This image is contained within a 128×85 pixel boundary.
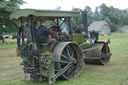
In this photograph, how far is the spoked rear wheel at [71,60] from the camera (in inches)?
268

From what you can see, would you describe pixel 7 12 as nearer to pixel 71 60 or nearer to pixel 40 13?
pixel 71 60

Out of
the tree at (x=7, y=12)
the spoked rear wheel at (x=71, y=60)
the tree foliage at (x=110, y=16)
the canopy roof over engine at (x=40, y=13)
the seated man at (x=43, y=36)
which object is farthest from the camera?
the tree foliage at (x=110, y=16)

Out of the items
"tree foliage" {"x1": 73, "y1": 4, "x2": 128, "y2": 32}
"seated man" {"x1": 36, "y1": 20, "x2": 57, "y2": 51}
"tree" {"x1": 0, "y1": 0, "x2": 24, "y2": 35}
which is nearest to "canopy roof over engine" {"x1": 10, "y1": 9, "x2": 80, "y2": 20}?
"seated man" {"x1": 36, "y1": 20, "x2": 57, "y2": 51}

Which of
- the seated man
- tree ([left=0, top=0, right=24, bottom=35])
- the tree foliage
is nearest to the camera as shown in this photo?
the seated man

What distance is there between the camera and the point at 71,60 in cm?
695

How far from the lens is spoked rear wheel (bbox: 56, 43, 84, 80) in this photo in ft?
22.3

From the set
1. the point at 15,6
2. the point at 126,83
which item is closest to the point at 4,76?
the point at 126,83

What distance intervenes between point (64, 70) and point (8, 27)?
20.1 meters

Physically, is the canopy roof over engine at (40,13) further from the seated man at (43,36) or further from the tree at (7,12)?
the tree at (7,12)

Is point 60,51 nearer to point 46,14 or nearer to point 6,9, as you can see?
point 46,14

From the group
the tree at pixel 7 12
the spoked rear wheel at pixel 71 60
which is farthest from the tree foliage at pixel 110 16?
the spoked rear wheel at pixel 71 60

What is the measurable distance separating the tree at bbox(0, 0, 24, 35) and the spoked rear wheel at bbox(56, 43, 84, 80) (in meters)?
16.7

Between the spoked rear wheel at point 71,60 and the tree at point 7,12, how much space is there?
16.7 m

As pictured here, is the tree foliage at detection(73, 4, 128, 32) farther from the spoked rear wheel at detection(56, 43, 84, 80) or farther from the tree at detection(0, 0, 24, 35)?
the spoked rear wheel at detection(56, 43, 84, 80)
